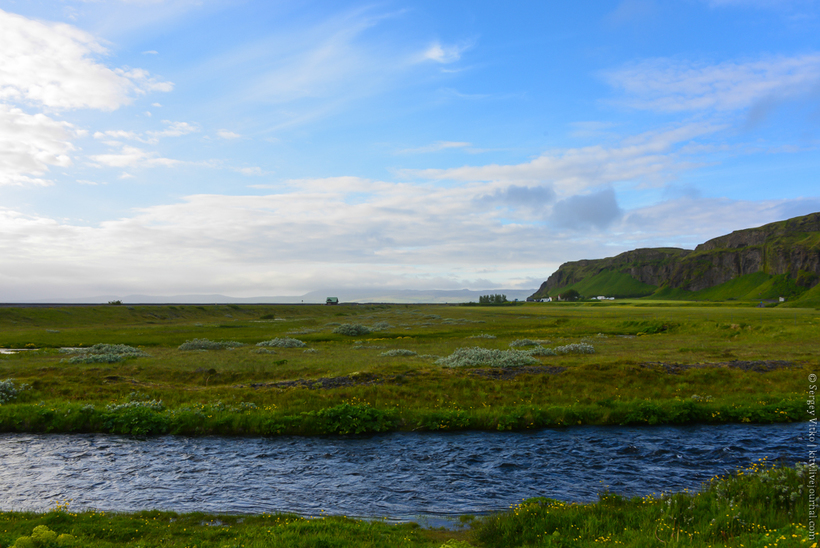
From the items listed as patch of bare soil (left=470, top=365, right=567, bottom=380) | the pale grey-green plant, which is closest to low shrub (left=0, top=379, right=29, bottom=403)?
the pale grey-green plant

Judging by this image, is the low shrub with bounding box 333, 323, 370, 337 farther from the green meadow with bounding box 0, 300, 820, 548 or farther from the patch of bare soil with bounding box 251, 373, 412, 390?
the patch of bare soil with bounding box 251, 373, 412, 390

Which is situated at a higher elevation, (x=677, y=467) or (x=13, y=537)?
(x=13, y=537)

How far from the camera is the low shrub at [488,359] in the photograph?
3593cm

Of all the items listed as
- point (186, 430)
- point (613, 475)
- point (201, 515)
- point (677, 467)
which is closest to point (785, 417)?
point (677, 467)

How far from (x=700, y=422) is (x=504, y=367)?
1429 cm

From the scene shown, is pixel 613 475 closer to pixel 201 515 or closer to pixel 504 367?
pixel 201 515

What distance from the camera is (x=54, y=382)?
29.8 meters

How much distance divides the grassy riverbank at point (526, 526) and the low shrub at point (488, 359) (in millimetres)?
22630

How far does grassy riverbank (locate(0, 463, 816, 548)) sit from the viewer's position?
10125 mm

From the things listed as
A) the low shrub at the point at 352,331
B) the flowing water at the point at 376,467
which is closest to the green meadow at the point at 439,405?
the flowing water at the point at 376,467

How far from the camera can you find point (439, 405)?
2491cm

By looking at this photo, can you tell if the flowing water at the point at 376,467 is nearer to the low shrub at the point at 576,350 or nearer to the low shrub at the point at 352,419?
the low shrub at the point at 352,419

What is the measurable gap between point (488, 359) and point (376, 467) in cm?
2194

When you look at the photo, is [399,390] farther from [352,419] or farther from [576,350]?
[576,350]
